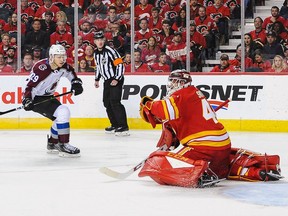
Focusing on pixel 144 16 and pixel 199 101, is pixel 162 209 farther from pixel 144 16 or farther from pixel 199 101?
pixel 144 16

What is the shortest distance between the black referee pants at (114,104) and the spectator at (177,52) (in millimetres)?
863

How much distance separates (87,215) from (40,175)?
1.88m

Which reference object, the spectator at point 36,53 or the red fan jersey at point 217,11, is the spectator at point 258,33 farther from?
the spectator at point 36,53

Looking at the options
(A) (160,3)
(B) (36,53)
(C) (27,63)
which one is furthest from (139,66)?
(C) (27,63)

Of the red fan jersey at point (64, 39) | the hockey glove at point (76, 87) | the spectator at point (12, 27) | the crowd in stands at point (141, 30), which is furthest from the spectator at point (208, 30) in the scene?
the hockey glove at point (76, 87)

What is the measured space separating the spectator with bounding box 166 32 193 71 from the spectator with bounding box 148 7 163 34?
0.97 feet

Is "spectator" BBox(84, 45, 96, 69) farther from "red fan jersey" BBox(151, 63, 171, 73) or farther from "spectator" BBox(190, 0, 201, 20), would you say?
"spectator" BBox(190, 0, 201, 20)

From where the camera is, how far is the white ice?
4859 mm

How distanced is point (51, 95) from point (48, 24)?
3.30m

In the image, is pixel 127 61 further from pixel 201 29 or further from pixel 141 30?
pixel 201 29

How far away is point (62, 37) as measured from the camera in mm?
10906

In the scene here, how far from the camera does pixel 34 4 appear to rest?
11016 mm

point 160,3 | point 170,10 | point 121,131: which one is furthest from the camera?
point 160,3

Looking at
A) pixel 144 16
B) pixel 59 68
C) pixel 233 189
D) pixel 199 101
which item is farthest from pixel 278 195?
pixel 144 16
